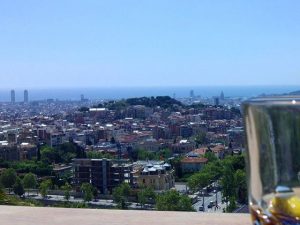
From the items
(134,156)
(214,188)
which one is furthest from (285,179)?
(134,156)

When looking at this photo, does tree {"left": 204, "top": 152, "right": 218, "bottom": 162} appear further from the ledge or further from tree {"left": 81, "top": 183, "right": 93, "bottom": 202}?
the ledge

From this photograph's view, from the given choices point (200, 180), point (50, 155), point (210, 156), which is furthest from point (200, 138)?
point (200, 180)

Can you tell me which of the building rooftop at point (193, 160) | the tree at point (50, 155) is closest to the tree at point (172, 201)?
the building rooftop at point (193, 160)

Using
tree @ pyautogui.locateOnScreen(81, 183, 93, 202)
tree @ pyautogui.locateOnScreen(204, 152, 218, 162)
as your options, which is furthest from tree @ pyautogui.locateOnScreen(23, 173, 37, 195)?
tree @ pyautogui.locateOnScreen(204, 152, 218, 162)

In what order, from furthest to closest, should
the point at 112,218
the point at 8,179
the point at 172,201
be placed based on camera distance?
the point at 8,179 → the point at 172,201 → the point at 112,218

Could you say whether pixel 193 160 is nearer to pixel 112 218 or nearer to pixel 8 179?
pixel 8 179

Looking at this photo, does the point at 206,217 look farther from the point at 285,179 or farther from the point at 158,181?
the point at 158,181
